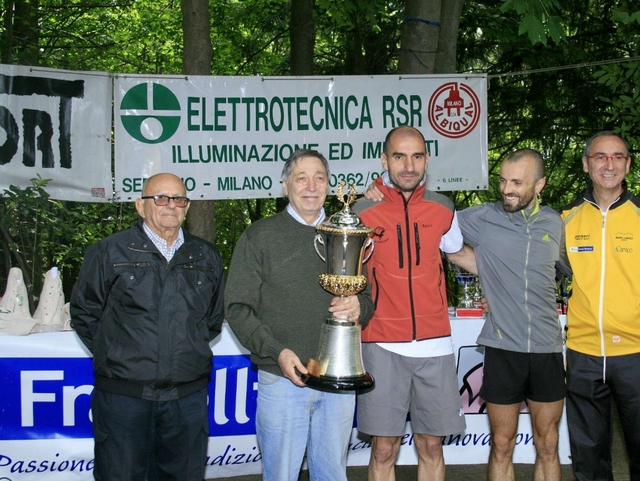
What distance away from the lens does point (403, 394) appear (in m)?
4.22

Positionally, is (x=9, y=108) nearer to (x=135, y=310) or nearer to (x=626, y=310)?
(x=135, y=310)

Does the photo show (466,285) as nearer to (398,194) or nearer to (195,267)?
(398,194)

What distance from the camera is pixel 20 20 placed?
11.4 meters

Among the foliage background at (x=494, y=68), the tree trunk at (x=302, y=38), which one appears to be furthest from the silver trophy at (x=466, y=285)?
the tree trunk at (x=302, y=38)

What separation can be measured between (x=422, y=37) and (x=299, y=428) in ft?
15.7

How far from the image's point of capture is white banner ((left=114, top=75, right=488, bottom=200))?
21.9 ft

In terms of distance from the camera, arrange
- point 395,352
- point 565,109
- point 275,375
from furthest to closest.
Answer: point 565,109 < point 395,352 < point 275,375

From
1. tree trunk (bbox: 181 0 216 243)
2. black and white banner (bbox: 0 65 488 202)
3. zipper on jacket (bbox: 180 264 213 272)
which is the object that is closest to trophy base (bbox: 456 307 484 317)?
black and white banner (bbox: 0 65 488 202)

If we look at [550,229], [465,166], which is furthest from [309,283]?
[465,166]

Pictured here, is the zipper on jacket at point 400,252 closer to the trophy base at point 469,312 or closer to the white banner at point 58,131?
the trophy base at point 469,312

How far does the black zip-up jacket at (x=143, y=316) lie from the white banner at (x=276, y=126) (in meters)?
2.80

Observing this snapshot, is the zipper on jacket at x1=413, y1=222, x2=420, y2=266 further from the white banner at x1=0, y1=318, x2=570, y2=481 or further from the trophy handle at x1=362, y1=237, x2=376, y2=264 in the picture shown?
the white banner at x1=0, y1=318, x2=570, y2=481

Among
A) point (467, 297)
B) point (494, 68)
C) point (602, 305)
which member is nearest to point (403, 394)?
point (602, 305)

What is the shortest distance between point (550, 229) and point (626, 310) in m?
0.62
